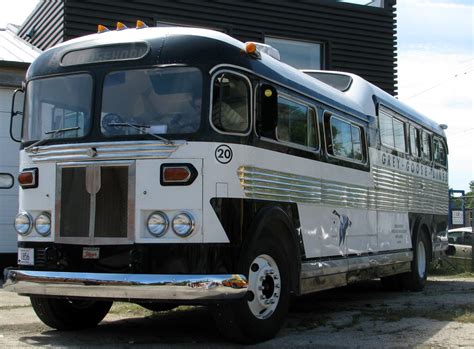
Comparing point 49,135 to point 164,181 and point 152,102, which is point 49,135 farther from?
point 164,181

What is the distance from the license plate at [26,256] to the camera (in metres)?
6.35

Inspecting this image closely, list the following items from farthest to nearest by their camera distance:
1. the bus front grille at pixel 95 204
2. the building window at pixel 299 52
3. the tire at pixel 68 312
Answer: the building window at pixel 299 52
the tire at pixel 68 312
the bus front grille at pixel 95 204

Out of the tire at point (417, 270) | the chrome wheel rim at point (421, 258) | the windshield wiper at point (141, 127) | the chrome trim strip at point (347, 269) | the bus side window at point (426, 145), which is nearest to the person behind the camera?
the windshield wiper at point (141, 127)

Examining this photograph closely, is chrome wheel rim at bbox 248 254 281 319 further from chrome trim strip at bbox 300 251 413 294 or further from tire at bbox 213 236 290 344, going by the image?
chrome trim strip at bbox 300 251 413 294

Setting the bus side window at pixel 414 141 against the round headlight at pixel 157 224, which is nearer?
the round headlight at pixel 157 224

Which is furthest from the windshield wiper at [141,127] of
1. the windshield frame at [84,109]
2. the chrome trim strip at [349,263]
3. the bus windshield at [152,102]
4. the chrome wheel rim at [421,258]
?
the chrome wheel rim at [421,258]

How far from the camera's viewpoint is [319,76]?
33.5ft

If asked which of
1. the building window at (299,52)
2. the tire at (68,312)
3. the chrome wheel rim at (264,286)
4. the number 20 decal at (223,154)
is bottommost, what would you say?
the tire at (68,312)

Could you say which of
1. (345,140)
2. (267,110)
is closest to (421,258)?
(345,140)

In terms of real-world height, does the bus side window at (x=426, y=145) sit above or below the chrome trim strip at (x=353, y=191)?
above

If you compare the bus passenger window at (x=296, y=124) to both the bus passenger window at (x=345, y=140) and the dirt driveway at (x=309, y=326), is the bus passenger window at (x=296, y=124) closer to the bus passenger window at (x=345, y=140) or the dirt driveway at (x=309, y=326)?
the bus passenger window at (x=345, y=140)

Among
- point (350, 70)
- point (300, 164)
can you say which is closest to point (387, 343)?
point (300, 164)

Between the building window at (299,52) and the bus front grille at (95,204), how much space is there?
11105 millimetres

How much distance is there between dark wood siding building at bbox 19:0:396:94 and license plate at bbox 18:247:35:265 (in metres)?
8.33
